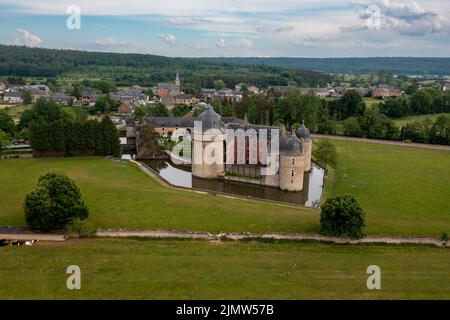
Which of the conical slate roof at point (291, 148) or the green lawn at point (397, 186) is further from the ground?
the conical slate roof at point (291, 148)

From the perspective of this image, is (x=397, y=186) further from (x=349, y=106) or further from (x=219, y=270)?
(x=349, y=106)

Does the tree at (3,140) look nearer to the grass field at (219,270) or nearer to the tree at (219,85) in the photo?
the grass field at (219,270)

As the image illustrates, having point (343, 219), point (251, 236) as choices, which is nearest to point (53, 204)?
point (251, 236)

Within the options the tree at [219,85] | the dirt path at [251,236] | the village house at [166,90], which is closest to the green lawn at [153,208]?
the dirt path at [251,236]

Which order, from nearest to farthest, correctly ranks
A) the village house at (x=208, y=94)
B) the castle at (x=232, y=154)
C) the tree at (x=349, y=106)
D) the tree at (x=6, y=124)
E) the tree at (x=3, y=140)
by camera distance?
1. the castle at (x=232, y=154)
2. the tree at (x=3, y=140)
3. the tree at (x=6, y=124)
4. the tree at (x=349, y=106)
5. the village house at (x=208, y=94)

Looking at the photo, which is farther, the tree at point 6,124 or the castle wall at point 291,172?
the tree at point 6,124

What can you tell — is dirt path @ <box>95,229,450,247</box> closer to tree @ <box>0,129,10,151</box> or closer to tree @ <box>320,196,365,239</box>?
tree @ <box>320,196,365,239</box>
